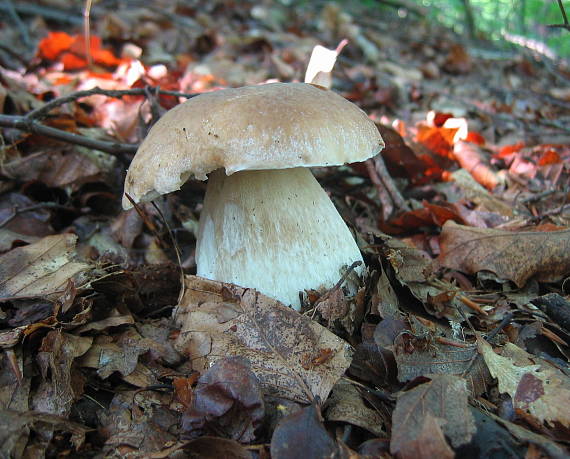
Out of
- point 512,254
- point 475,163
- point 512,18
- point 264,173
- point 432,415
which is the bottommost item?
point 512,18

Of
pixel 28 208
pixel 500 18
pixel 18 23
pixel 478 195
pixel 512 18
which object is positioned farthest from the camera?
pixel 512 18

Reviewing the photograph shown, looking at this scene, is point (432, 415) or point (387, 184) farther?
point (387, 184)

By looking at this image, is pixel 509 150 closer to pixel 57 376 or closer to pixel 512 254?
pixel 512 254

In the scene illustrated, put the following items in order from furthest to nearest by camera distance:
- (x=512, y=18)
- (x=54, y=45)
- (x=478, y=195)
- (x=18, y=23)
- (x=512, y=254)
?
1. (x=512, y=18)
2. (x=18, y=23)
3. (x=54, y=45)
4. (x=478, y=195)
5. (x=512, y=254)

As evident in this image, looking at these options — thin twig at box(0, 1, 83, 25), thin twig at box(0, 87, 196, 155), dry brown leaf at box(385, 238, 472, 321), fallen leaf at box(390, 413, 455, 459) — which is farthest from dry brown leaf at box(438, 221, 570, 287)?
thin twig at box(0, 1, 83, 25)

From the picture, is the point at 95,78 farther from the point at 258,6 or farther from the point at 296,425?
the point at 258,6

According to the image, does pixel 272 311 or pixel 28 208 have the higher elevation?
pixel 272 311

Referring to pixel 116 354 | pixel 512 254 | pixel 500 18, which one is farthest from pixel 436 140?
pixel 500 18
